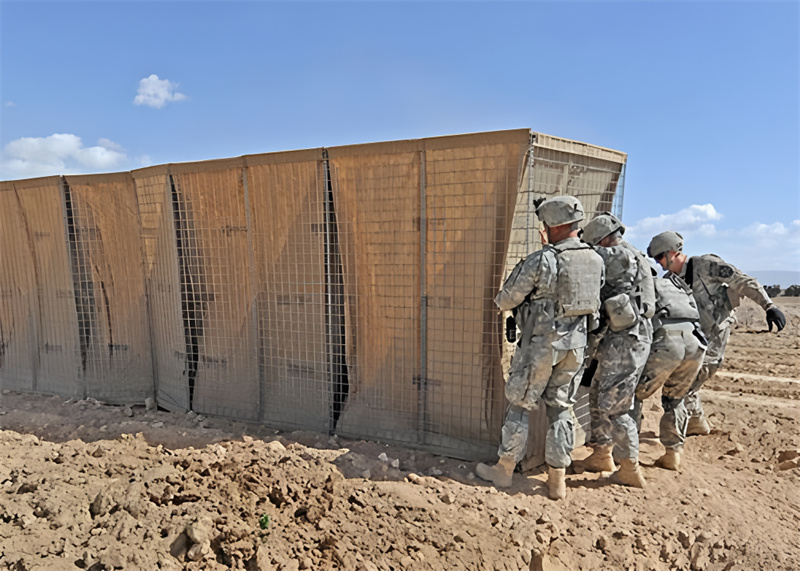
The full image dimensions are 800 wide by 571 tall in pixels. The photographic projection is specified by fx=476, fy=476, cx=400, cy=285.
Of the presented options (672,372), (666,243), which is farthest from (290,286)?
(666,243)

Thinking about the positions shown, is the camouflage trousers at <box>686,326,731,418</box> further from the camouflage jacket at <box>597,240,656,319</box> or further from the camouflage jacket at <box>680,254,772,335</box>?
the camouflage jacket at <box>597,240,656,319</box>

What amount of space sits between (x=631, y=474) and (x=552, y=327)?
4.89ft

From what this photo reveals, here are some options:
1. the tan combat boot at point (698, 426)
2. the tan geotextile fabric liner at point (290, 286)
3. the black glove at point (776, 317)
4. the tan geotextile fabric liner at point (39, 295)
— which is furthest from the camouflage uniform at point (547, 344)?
the tan geotextile fabric liner at point (39, 295)

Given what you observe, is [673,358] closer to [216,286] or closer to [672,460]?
[672,460]

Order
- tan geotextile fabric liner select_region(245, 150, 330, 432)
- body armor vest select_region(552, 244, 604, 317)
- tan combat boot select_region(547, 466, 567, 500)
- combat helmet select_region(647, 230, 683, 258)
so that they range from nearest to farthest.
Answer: body armor vest select_region(552, 244, 604, 317), tan combat boot select_region(547, 466, 567, 500), tan geotextile fabric liner select_region(245, 150, 330, 432), combat helmet select_region(647, 230, 683, 258)

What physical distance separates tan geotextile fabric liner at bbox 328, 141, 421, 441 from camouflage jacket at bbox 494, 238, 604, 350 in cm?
104

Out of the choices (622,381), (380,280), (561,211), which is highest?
(561,211)

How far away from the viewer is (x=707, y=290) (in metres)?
5.18

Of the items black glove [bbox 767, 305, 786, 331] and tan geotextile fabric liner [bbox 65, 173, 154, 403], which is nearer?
black glove [bbox 767, 305, 786, 331]

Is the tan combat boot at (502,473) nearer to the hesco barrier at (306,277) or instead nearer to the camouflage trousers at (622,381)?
the hesco barrier at (306,277)

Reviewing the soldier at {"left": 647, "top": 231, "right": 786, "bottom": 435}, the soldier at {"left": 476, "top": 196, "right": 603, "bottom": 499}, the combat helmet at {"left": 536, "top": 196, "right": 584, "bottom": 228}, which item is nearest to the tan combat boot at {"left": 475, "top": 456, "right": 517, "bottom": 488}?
the soldier at {"left": 476, "top": 196, "right": 603, "bottom": 499}

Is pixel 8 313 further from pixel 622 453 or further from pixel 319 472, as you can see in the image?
pixel 622 453

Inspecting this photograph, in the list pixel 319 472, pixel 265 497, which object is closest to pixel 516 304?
pixel 319 472

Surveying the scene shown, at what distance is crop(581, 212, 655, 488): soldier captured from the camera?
391cm
